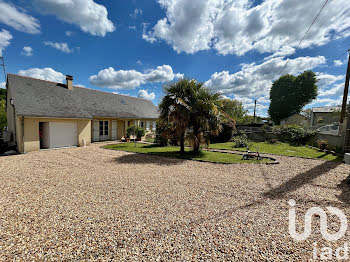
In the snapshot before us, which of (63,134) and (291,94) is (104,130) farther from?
(291,94)

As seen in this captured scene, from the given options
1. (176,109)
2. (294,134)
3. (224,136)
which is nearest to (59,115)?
(176,109)

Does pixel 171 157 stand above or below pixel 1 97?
below

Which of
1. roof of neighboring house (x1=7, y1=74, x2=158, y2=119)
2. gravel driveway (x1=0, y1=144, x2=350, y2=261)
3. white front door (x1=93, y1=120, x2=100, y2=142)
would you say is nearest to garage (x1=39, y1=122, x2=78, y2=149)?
roof of neighboring house (x1=7, y1=74, x2=158, y2=119)

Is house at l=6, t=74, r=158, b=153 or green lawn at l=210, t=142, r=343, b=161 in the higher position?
house at l=6, t=74, r=158, b=153

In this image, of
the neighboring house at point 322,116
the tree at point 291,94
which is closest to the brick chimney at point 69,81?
the neighboring house at point 322,116

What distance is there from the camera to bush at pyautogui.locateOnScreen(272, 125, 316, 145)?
14.2 meters

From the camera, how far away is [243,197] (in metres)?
4.23

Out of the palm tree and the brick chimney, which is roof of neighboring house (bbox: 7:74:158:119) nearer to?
the brick chimney

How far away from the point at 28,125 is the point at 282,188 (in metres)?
14.3

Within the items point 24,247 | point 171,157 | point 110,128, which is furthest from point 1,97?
point 24,247

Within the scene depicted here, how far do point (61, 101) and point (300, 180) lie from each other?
16.6m

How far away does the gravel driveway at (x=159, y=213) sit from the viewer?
2.38 metres

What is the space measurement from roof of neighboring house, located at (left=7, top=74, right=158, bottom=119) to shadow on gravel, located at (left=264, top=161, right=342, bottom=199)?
1343cm

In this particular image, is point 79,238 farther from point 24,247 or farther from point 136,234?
point 136,234
